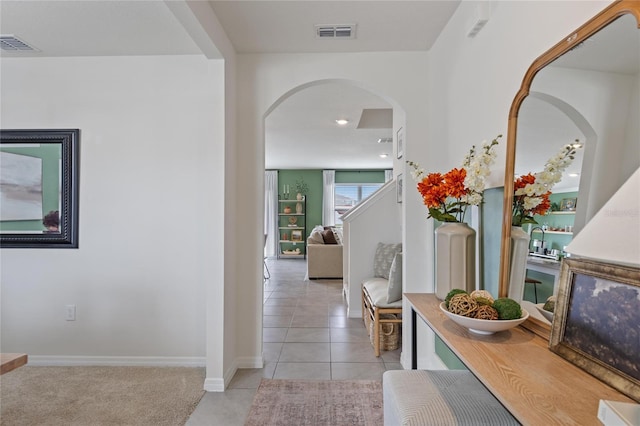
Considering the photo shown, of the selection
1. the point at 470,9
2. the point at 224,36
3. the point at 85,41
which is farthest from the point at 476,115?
the point at 85,41

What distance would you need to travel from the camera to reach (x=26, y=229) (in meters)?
2.68

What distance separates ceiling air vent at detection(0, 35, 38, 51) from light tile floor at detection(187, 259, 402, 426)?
2.77m

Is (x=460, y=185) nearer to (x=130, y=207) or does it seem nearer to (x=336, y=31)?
(x=336, y=31)

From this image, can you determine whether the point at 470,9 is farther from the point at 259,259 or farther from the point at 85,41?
the point at 85,41

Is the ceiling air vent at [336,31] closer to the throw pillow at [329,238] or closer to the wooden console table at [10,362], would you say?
the wooden console table at [10,362]

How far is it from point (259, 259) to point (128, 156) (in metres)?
1.31

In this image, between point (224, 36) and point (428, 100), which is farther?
point (428, 100)

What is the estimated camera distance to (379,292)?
3074mm

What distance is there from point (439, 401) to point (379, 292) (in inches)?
74.7

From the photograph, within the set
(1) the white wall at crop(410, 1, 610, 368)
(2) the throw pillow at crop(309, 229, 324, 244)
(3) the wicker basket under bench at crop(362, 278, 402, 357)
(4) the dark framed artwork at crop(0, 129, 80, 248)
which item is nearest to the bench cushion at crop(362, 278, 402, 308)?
(3) the wicker basket under bench at crop(362, 278, 402, 357)

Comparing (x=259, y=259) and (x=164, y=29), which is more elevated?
(x=164, y=29)

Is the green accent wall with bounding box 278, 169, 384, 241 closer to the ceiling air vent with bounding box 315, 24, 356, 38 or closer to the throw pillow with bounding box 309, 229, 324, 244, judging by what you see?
the throw pillow with bounding box 309, 229, 324, 244

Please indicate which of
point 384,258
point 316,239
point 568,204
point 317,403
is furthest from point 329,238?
point 568,204

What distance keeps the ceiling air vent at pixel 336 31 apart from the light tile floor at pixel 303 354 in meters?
2.43
